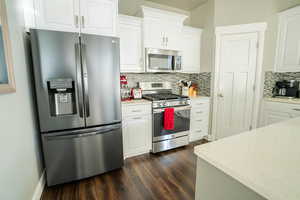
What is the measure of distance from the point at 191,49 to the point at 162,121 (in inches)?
70.0

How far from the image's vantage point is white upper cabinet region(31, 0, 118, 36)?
1.71m

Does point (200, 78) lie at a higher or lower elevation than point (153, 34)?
lower

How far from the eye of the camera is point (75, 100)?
178 cm

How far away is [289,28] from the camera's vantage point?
2322 mm

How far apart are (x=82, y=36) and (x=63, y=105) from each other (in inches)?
34.1

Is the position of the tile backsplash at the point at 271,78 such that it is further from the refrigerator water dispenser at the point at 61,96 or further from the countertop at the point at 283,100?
the refrigerator water dispenser at the point at 61,96

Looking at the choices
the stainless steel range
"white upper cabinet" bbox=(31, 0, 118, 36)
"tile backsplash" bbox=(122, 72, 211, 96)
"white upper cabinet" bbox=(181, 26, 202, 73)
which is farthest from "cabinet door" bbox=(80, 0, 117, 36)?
"white upper cabinet" bbox=(181, 26, 202, 73)

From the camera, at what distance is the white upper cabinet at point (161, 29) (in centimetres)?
259

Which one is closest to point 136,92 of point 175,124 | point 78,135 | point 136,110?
point 136,110

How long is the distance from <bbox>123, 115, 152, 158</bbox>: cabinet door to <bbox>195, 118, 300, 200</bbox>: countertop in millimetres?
1624

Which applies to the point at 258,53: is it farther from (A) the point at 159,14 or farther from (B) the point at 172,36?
(A) the point at 159,14

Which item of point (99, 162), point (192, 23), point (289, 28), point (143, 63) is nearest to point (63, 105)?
point (99, 162)

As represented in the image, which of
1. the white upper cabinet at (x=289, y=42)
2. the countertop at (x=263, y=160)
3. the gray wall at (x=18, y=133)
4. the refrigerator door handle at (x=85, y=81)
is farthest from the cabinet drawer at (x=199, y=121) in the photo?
the gray wall at (x=18, y=133)

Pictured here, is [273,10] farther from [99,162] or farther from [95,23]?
[99,162]
